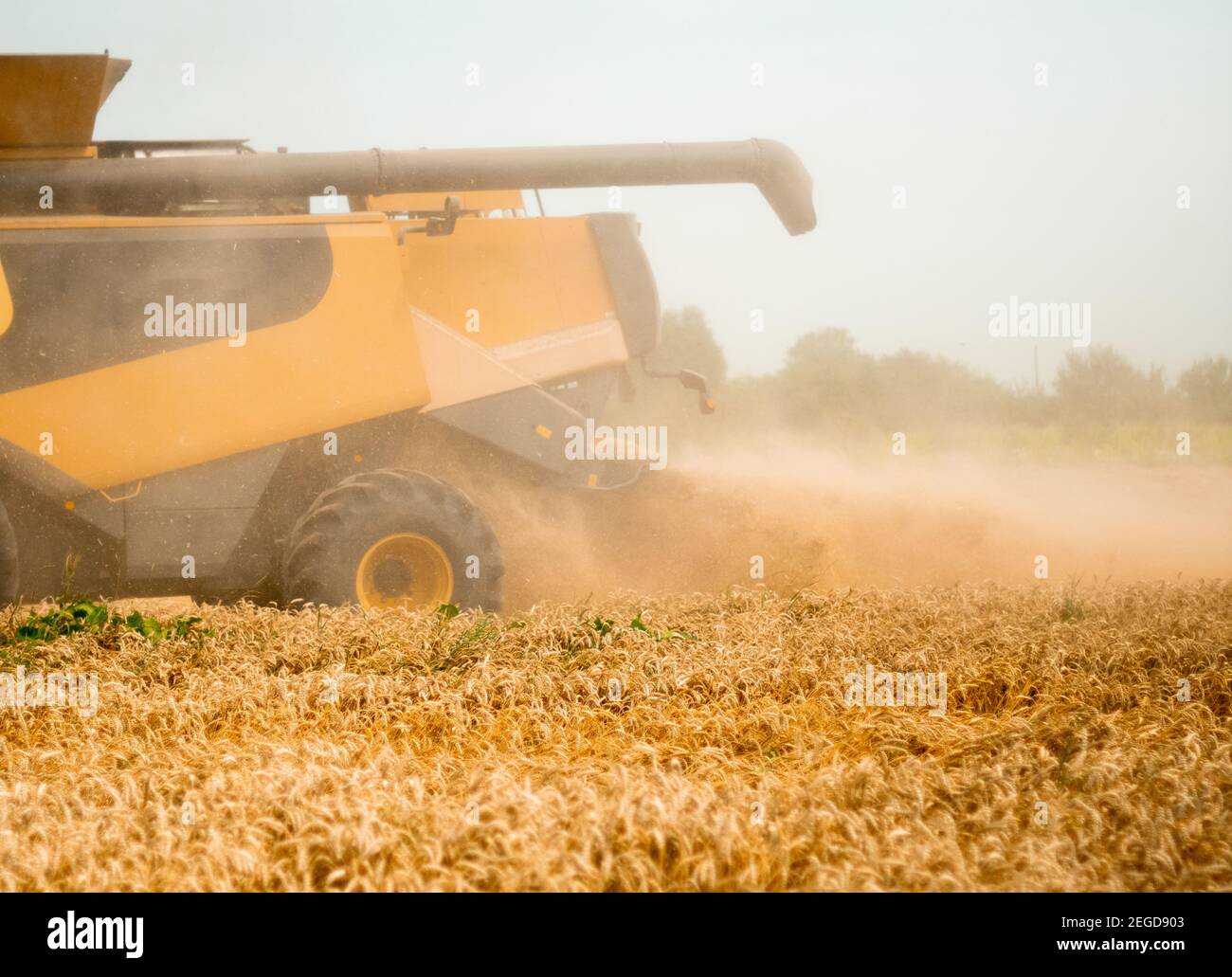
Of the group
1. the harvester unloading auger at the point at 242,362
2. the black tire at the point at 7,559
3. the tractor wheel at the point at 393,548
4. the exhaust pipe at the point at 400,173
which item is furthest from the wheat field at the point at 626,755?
the exhaust pipe at the point at 400,173

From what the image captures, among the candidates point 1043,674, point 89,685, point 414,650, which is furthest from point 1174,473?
point 89,685

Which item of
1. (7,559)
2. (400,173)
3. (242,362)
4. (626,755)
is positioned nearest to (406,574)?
(242,362)

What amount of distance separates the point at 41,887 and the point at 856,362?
23.0m

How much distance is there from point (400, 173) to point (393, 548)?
8.33ft

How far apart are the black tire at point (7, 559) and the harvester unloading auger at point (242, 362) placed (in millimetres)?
12

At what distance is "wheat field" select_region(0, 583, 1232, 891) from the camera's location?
322 cm

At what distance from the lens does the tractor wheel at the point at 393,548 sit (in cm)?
708

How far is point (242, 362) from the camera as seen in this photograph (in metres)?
7.21

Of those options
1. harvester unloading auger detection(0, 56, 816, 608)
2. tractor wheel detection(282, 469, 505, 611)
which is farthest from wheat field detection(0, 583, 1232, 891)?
harvester unloading auger detection(0, 56, 816, 608)

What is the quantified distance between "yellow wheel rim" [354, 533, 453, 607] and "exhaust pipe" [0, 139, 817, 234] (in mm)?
2421

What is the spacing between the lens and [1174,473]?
757 inches

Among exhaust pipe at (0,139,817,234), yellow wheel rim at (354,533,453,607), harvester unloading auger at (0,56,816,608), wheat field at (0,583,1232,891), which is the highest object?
exhaust pipe at (0,139,817,234)

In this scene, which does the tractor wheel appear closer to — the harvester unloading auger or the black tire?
the harvester unloading auger

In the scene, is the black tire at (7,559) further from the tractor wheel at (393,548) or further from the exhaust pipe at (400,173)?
the exhaust pipe at (400,173)
